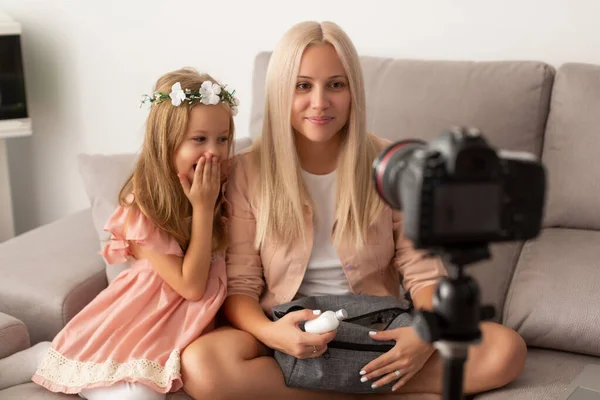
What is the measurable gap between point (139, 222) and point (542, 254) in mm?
920

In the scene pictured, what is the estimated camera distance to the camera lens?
978 millimetres

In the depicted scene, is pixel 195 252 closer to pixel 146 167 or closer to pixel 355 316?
pixel 146 167

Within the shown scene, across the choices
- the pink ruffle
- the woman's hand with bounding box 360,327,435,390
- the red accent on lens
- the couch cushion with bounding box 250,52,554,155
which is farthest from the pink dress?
the red accent on lens

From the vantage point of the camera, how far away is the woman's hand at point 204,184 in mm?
1776

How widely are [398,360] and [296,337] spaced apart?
0.69ft

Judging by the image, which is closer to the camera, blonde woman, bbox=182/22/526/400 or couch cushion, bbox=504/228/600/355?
blonde woman, bbox=182/22/526/400

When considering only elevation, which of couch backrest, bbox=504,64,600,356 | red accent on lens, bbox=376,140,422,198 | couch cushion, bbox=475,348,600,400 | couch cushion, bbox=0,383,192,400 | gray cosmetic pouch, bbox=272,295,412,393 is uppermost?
red accent on lens, bbox=376,140,422,198

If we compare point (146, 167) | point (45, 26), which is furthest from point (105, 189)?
point (45, 26)

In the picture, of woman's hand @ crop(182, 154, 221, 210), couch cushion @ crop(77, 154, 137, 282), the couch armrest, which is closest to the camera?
woman's hand @ crop(182, 154, 221, 210)

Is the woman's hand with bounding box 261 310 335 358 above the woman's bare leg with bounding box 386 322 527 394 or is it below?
above

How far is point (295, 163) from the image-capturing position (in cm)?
183

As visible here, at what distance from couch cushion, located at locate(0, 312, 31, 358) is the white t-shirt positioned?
62 centimetres

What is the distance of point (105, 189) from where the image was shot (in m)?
2.10

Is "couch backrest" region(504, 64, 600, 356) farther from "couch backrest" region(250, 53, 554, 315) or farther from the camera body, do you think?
the camera body
